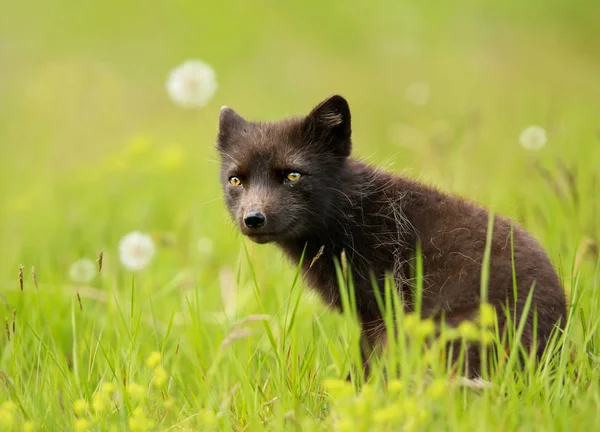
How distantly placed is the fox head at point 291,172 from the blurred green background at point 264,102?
0.82m

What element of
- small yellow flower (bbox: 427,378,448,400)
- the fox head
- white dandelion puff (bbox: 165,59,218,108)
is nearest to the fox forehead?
the fox head

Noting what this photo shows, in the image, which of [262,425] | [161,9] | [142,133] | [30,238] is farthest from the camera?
[161,9]

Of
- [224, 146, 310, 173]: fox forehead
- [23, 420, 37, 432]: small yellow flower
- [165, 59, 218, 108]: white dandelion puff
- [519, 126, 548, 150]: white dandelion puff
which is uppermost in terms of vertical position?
[165, 59, 218, 108]: white dandelion puff

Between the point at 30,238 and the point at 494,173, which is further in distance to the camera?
the point at 494,173

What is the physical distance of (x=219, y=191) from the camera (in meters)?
9.96

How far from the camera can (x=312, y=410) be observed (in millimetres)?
4391

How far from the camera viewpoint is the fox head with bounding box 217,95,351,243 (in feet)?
18.0

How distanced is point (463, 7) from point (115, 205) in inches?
468

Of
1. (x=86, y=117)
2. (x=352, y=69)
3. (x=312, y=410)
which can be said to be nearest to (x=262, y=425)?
(x=312, y=410)

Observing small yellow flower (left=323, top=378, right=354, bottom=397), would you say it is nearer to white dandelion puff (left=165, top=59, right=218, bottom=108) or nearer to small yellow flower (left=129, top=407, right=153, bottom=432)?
small yellow flower (left=129, top=407, right=153, bottom=432)

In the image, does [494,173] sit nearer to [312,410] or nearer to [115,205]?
[115,205]

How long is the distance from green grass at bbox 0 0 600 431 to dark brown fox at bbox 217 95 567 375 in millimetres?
328

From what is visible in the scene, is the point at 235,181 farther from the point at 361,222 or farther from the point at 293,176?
the point at 361,222

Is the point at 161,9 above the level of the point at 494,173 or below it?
above
